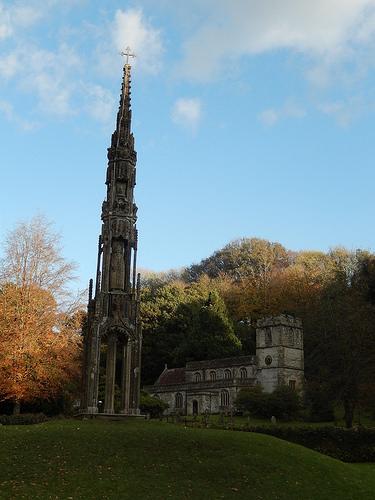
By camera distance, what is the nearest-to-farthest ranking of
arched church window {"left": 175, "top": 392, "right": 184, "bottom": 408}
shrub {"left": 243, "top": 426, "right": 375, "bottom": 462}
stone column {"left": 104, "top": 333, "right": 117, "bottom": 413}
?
1. stone column {"left": 104, "top": 333, "right": 117, "bottom": 413}
2. shrub {"left": 243, "top": 426, "right": 375, "bottom": 462}
3. arched church window {"left": 175, "top": 392, "right": 184, "bottom": 408}

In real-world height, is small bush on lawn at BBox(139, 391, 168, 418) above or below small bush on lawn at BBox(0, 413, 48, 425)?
above

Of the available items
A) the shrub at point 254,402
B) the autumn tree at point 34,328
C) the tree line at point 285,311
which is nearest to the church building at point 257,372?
the tree line at point 285,311

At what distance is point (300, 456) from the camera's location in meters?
21.1

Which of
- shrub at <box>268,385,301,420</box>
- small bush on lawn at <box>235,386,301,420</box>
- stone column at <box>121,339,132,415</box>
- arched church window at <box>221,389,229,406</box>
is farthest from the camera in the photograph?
arched church window at <box>221,389,229,406</box>

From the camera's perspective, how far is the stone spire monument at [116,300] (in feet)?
87.5

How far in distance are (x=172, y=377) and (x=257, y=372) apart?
11.9 metres

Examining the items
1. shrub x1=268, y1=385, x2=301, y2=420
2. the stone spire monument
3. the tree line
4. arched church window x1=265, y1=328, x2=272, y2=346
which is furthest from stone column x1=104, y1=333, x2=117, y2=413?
arched church window x1=265, y1=328, x2=272, y2=346

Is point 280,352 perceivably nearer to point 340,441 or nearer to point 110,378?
point 340,441

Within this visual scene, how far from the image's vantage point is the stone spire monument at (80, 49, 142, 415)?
26.7m

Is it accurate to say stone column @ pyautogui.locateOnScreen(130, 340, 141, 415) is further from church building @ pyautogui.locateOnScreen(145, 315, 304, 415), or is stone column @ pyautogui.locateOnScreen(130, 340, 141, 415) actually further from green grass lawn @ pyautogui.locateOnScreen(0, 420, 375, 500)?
church building @ pyautogui.locateOnScreen(145, 315, 304, 415)

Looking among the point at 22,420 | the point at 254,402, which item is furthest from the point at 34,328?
the point at 254,402

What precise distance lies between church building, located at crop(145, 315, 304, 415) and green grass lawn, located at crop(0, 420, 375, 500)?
3456 centimetres

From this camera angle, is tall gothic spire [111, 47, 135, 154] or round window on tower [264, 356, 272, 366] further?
round window on tower [264, 356, 272, 366]

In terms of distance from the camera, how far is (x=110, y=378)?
26469 mm
